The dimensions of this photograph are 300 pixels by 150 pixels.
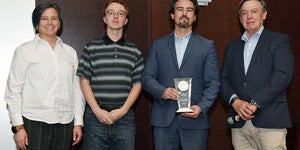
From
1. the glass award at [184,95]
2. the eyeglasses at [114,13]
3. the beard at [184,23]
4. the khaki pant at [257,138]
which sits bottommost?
the khaki pant at [257,138]

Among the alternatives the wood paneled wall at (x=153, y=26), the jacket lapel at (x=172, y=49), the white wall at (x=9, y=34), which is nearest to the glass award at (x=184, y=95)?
the jacket lapel at (x=172, y=49)

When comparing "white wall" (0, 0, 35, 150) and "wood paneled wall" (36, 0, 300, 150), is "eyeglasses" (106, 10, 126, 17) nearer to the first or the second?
"wood paneled wall" (36, 0, 300, 150)

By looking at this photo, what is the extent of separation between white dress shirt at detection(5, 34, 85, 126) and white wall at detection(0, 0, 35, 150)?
2.83 feet

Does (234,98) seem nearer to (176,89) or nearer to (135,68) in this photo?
(176,89)

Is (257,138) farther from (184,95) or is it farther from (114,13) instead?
(114,13)

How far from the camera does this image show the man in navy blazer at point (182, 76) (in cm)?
276

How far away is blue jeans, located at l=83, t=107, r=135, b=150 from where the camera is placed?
111 inches

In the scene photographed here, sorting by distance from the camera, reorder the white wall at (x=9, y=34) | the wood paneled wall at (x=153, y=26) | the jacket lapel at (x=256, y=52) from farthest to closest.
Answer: the wood paneled wall at (x=153, y=26) < the white wall at (x=9, y=34) < the jacket lapel at (x=256, y=52)

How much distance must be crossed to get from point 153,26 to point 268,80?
4.63 feet

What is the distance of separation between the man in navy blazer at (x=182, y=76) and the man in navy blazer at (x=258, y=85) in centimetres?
18

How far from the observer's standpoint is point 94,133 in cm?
282

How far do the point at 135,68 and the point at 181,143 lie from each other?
671 millimetres

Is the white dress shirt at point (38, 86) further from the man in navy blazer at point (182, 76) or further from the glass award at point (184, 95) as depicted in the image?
the glass award at point (184, 95)

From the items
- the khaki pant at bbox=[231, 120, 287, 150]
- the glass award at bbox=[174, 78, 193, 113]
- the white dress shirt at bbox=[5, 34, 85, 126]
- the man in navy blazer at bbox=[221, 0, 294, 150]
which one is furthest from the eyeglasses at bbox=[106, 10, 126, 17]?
the khaki pant at bbox=[231, 120, 287, 150]
